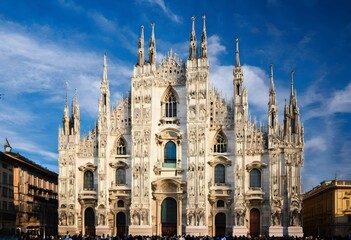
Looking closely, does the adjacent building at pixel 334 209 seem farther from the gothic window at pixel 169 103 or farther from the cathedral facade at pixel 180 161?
the gothic window at pixel 169 103

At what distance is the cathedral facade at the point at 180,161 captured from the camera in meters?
60.5

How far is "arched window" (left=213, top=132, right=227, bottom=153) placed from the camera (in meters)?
62.5

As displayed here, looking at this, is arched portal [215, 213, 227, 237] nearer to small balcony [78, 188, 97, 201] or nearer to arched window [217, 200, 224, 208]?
arched window [217, 200, 224, 208]

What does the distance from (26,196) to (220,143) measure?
24.6 metres

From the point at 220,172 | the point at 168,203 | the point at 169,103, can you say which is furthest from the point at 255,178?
the point at 169,103

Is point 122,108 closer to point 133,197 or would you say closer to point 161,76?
point 161,76

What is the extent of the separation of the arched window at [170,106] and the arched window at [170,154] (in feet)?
10.3

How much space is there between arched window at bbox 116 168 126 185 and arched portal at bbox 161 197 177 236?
200 inches

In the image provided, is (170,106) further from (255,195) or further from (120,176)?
(255,195)

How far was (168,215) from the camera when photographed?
62812 mm

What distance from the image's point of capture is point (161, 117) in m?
63.9

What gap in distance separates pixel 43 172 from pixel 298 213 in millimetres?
34713

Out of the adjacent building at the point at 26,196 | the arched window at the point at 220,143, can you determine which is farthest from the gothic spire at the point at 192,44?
the adjacent building at the point at 26,196

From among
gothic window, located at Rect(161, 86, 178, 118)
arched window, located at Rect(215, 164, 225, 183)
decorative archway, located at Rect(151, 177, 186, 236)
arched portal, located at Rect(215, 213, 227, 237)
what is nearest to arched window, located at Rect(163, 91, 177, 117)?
gothic window, located at Rect(161, 86, 178, 118)
